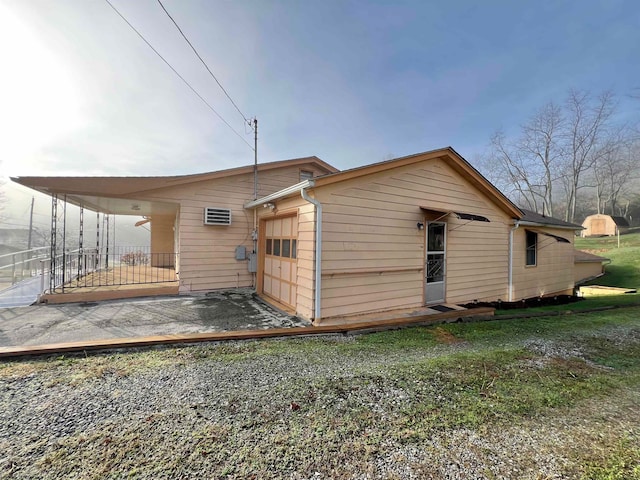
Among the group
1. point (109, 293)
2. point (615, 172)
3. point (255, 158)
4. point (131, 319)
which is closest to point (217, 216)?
point (255, 158)

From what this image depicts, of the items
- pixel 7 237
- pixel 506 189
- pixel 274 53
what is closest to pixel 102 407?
pixel 274 53

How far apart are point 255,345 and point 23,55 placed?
717cm

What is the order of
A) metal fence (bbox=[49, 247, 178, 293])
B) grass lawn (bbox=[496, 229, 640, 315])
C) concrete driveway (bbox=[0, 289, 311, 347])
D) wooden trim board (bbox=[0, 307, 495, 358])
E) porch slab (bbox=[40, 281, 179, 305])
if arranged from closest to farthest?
wooden trim board (bbox=[0, 307, 495, 358]) < concrete driveway (bbox=[0, 289, 311, 347]) < porch slab (bbox=[40, 281, 179, 305]) < metal fence (bbox=[49, 247, 178, 293]) < grass lawn (bbox=[496, 229, 640, 315])

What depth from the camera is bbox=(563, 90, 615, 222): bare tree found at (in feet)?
93.1

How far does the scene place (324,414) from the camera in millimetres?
2447

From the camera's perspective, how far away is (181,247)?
25.1ft

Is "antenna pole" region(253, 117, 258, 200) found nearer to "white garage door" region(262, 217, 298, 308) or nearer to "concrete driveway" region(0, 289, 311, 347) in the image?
"white garage door" region(262, 217, 298, 308)

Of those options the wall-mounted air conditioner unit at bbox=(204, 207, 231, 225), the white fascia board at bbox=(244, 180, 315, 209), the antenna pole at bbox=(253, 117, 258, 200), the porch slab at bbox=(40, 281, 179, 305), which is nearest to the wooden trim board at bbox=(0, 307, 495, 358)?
the white fascia board at bbox=(244, 180, 315, 209)

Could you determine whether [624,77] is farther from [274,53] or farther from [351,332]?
[351,332]

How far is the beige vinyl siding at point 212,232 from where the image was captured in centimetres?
769

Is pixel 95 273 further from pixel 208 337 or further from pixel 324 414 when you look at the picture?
pixel 324 414

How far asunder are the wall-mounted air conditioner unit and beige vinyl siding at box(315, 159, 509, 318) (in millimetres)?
4079

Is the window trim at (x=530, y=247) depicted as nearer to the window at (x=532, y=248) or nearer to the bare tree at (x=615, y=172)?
the window at (x=532, y=248)

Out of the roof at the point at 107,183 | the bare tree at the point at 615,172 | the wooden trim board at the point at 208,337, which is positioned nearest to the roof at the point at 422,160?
the roof at the point at 107,183
